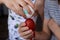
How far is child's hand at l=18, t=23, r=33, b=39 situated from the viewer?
515 millimetres

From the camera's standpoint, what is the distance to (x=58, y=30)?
0.74 m

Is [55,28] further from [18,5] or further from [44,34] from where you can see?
[18,5]

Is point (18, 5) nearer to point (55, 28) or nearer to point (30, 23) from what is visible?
point (30, 23)

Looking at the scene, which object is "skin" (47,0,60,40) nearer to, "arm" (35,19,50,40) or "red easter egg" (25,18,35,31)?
"arm" (35,19,50,40)

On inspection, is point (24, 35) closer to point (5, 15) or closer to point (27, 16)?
point (27, 16)

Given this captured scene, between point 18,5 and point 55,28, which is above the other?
point 18,5

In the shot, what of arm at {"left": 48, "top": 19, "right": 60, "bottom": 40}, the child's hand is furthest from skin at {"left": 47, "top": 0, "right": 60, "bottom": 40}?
the child's hand

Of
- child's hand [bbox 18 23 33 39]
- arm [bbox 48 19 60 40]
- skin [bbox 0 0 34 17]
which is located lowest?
arm [bbox 48 19 60 40]

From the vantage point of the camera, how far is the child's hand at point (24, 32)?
1.69 ft

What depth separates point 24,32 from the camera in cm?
54

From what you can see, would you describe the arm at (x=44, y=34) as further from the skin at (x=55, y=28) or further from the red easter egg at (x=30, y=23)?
the red easter egg at (x=30, y=23)

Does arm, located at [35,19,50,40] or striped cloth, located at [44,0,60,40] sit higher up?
striped cloth, located at [44,0,60,40]

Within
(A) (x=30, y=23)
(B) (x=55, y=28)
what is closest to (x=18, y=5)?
(A) (x=30, y=23)

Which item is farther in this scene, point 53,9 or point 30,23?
point 53,9
